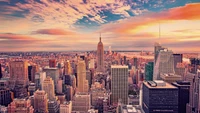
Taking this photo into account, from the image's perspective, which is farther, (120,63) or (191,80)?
(120,63)

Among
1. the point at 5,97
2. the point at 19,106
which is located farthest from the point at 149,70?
the point at 5,97

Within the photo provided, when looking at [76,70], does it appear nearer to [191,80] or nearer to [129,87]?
[129,87]

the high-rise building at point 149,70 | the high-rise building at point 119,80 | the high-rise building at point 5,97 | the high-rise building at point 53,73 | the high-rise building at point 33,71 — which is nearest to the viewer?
the high-rise building at point 5,97

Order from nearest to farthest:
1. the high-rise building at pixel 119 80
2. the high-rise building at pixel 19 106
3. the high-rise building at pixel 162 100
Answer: the high-rise building at pixel 162 100 → the high-rise building at pixel 19 106 → the high-rise building at pixel 119 80

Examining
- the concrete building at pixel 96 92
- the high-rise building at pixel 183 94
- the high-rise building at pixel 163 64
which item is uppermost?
the high-rise building at pixel 163 64

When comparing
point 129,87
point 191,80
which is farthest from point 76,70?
point 191,80

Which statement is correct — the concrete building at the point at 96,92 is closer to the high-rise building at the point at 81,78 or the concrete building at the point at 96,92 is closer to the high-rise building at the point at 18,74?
the high-rise building at the point at 81,78

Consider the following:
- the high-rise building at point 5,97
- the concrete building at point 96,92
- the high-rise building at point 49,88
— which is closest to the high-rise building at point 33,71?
the high-rise building at point 49,88
